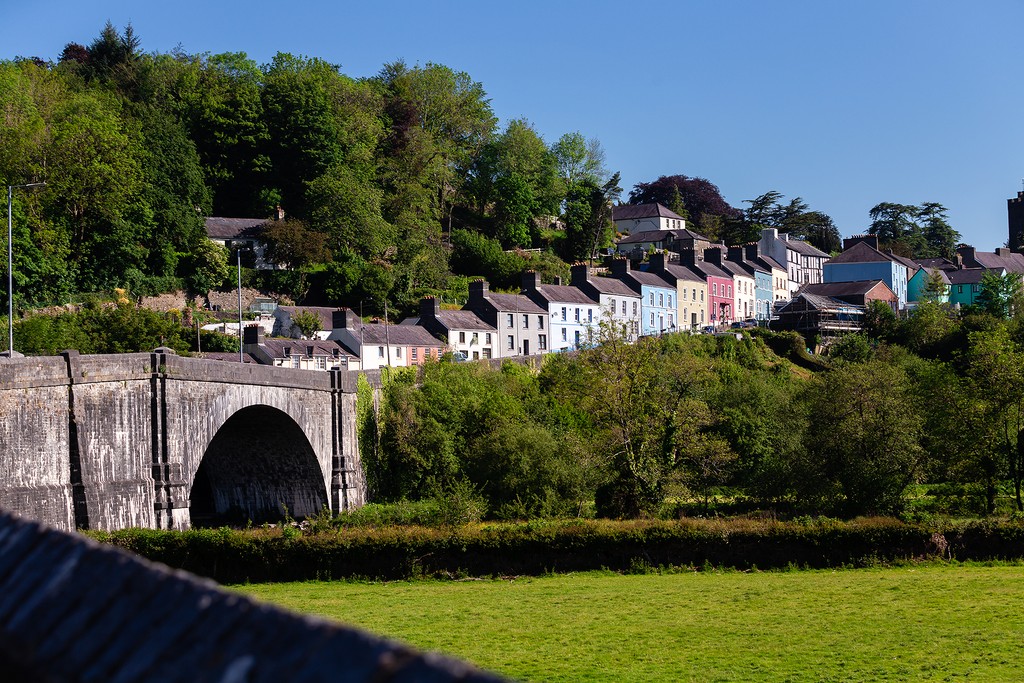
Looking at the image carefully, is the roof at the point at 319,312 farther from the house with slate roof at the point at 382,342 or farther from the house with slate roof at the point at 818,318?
the house with slate roof at the point at 818,318

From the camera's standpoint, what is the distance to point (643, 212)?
13162 centimetres

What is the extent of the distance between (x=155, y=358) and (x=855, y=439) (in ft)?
92.4

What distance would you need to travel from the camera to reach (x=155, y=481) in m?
34.0

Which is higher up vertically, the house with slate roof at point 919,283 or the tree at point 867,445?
the house with slate roof at point 919,283

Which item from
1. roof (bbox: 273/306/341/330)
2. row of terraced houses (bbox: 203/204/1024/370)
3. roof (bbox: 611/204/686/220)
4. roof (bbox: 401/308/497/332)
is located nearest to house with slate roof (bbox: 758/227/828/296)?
row of terraced houses (bbox: 203/204/1024/370)

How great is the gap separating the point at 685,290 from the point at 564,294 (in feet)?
59.2

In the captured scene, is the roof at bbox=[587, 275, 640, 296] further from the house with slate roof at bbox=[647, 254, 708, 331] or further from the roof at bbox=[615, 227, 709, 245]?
the roof at bbox=[615, 227, 709, 245]

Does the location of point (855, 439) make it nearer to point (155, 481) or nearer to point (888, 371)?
point (888, 371)

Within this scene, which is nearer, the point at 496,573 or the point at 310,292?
the point at 496,573

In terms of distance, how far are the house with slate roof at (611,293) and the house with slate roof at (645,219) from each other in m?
36.1

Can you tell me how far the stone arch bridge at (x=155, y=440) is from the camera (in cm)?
3025

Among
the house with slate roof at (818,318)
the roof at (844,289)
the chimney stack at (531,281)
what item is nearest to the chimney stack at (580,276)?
the chimney stack at (531,281)

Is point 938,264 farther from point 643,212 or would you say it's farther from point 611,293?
point 611,293

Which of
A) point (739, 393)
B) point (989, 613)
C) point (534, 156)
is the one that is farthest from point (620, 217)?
point (989, 613)
